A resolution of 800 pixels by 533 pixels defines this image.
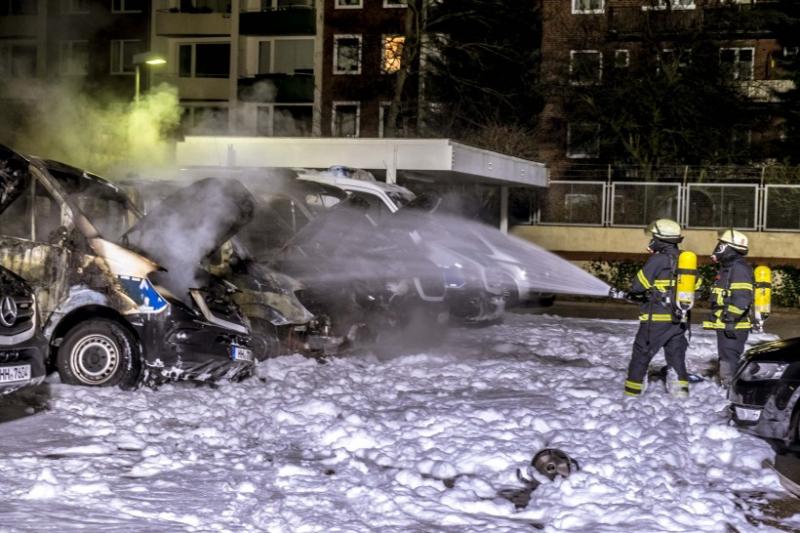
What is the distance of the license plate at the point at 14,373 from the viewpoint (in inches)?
329

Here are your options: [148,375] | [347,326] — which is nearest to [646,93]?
[347,326]

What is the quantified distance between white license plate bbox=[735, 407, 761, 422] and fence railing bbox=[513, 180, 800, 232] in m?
22.4

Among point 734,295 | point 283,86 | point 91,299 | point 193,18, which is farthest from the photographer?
point 193,18

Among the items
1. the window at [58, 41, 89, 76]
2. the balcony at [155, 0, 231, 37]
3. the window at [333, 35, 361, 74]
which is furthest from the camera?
the balcony at [155, 0, 231, 37]

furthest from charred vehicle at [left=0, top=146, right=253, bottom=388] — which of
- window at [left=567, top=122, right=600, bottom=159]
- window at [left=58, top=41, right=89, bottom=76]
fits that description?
window at [left=567, top=122, right=600, bottom=159]

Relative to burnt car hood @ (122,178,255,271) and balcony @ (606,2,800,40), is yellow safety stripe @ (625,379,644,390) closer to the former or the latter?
burnt car hood @ (122,178,255,271)

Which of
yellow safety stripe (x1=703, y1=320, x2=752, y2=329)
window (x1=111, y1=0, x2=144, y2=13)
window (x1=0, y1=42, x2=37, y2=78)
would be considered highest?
window (x1=111, y1=0, x2=144, y2=13)

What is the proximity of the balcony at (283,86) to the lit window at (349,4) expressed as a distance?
292 cm

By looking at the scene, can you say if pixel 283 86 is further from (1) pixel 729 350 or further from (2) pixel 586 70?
(1) pixel 729 350

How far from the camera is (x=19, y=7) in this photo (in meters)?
32.5

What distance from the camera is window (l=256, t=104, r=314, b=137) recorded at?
150ft

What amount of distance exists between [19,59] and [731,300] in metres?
21.6

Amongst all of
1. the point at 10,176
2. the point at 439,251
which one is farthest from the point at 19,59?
the point at 10,176

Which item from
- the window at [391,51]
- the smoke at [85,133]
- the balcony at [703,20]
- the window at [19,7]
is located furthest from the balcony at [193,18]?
the smoke at [85,133]
